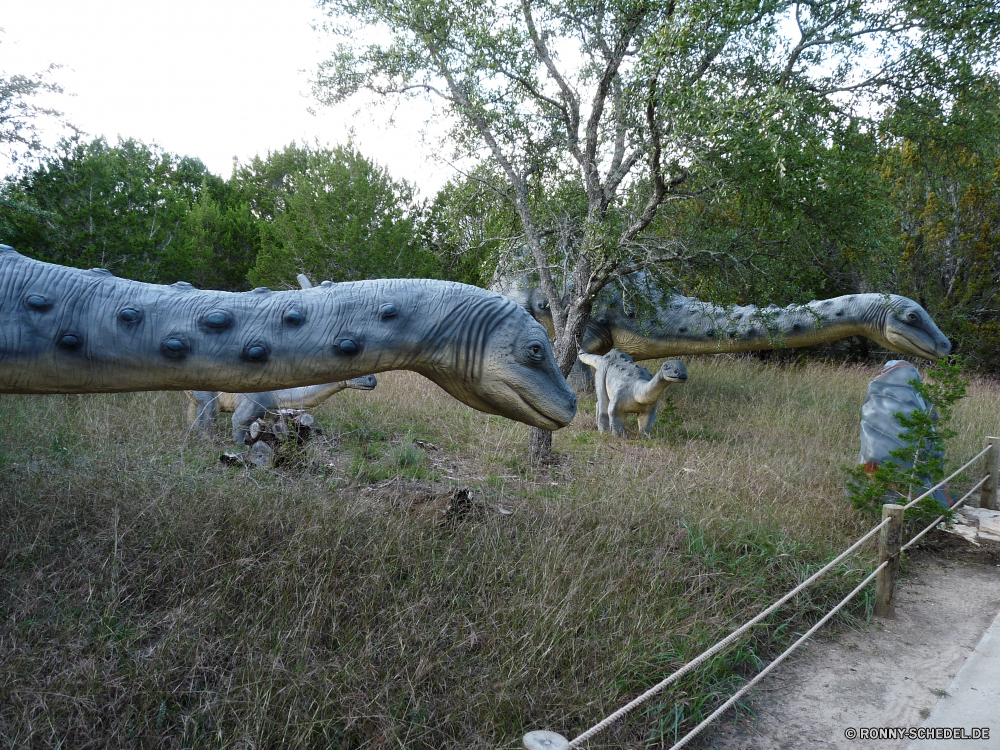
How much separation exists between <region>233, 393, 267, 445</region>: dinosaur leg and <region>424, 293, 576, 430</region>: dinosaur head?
3.52 m

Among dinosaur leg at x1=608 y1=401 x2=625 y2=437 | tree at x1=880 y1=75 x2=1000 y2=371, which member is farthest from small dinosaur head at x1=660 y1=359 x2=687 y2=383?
tree at x1=880 y1=75 x2=1000 y2=371

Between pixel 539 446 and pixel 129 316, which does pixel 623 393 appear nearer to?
pixel 539 446

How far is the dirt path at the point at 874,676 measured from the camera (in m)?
2.63

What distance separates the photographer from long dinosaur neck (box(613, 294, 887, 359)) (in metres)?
6.83

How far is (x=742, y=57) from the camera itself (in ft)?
18.6

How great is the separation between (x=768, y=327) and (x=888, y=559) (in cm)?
371

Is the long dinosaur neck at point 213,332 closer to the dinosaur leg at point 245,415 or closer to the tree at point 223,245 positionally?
the dinosaur leg at point 245,415

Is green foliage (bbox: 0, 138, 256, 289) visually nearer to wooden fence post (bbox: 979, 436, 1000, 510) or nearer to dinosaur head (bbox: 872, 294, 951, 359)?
dinosaur head (bbox: 872, 294, 951, 359)

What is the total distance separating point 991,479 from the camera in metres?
5.54

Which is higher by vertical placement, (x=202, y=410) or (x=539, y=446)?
(x=202, y=410)

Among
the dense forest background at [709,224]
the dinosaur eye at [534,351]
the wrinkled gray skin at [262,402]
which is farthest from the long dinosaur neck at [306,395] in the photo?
the dinosaur eye at [534,351]

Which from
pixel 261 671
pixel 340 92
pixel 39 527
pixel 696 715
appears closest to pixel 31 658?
pixel 261 671

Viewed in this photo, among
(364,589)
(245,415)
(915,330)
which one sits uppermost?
(915,330)

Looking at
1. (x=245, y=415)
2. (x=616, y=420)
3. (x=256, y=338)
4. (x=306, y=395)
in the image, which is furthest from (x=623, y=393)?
(x=256, y=338)
